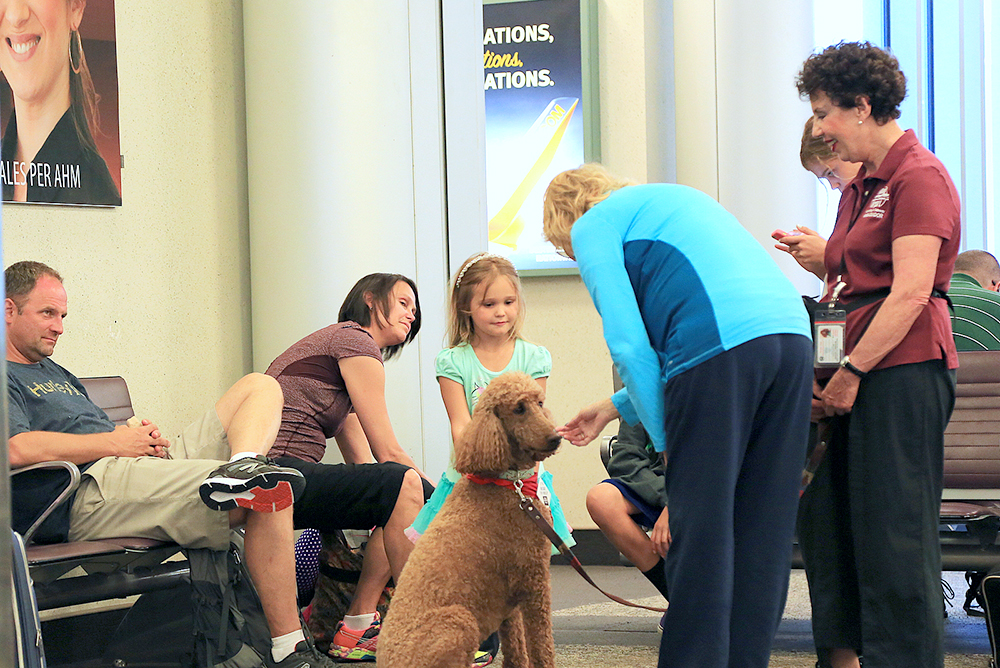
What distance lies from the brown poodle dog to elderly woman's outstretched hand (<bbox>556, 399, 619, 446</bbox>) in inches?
3.6

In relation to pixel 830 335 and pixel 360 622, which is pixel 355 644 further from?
pixel 830 335

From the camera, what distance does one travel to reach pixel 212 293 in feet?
13.3

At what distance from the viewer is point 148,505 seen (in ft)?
8.51

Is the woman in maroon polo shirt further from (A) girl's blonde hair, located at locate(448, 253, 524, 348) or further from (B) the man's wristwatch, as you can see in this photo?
(A) girl's blonde hair, located at locate(448, 253, 524, 348)

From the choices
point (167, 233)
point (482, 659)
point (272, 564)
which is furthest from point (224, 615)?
point (167, 233)

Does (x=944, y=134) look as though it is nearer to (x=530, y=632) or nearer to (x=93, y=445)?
(x=530, y=632)

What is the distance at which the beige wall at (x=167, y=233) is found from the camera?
11.6 feet

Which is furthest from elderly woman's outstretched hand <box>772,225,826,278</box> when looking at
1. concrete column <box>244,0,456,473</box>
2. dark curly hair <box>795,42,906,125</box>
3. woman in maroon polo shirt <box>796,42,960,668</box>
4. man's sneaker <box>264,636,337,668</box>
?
concrete column <box>244,0,456,473</box>

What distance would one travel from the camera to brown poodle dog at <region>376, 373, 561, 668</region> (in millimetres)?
1984

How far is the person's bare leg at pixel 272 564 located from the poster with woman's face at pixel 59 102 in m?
1.60

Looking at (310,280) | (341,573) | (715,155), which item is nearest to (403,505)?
(341,573)

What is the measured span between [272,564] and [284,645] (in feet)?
0.73

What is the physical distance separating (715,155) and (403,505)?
2489 millimetres

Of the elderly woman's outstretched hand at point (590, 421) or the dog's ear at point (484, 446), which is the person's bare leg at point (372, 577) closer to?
the dog's ear at point (484, 446)
